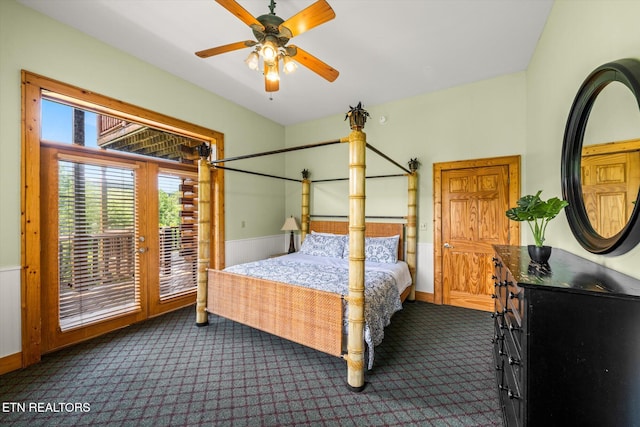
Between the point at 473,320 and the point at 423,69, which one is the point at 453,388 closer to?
the point at 473,320

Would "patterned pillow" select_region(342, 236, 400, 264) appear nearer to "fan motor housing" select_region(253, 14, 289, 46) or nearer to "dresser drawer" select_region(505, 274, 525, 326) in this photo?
"dresser drawer" select_region(505, 274, 525, 326)

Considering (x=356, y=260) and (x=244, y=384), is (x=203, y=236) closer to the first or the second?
(x=244, y=384)

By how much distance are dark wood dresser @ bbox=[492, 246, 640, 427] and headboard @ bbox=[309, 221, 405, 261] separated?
2.92 meters

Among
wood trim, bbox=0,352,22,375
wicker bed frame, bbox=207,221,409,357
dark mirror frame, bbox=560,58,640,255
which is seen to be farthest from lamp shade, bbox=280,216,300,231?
dark mirror frame, bbox=560,58,640,255

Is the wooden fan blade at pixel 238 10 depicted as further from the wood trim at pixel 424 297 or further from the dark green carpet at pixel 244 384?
the wood trim at pixel 424 297

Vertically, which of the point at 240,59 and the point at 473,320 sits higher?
the point at 240,59

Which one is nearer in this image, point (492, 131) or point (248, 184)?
point (492, 131)

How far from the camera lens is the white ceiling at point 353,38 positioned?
227 centimetres

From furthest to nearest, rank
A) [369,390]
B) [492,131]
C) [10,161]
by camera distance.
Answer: [492,131], [10,161], [369,390]

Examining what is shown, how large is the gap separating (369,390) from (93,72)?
4.03m

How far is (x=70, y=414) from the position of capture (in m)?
1.76

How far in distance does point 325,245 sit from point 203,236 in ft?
5.96

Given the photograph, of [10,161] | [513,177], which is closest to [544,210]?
[513,177]

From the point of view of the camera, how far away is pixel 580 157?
162 centimetres
